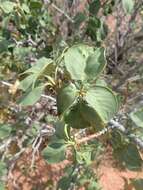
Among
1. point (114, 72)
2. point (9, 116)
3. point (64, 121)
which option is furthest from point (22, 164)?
point (64, 121)

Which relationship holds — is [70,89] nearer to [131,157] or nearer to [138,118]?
[138,118]

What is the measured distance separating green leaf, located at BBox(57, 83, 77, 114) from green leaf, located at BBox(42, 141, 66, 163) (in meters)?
0.15

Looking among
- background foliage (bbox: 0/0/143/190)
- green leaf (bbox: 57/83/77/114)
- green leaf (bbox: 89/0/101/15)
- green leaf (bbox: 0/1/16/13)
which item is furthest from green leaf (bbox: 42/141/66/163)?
green leaf (bbox: 89/0/101/15)

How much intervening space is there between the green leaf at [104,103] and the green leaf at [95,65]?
35 millimetres

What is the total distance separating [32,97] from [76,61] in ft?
0.32

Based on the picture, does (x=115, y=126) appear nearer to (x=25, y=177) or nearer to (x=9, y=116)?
(x=9, y=116)

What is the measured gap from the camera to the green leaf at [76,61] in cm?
76

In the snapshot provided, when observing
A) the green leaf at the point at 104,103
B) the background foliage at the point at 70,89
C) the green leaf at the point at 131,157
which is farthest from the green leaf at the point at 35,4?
the green leaf at the point at 104,103

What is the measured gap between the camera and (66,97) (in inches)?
29.9

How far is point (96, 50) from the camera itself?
32.0 inches

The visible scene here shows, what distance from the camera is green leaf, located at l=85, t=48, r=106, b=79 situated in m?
0.76

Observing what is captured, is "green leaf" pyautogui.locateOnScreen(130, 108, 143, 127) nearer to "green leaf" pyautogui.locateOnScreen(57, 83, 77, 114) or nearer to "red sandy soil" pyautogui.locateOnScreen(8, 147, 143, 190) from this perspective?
"green leaf" pyautogui.locateOnScreen(57, 83, 77, 114)

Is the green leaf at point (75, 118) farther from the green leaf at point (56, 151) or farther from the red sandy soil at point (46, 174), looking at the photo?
the red sandy soil at point (46, 174)

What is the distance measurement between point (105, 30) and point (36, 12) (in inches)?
10.6
